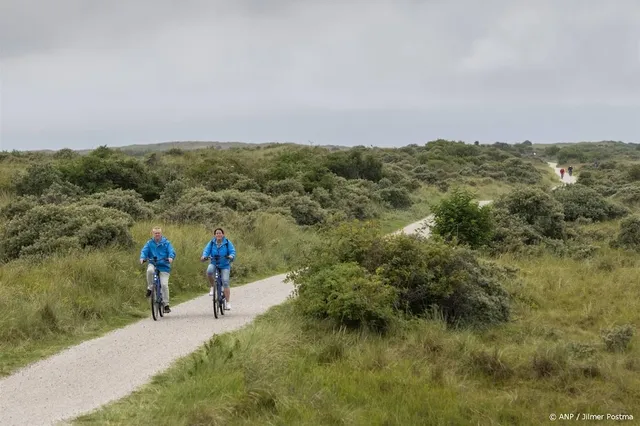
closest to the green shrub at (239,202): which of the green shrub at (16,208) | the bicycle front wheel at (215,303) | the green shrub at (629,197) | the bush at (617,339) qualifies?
the green shrub at (16,208)

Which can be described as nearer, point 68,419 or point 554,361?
point 68,419

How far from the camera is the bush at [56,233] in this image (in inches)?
613

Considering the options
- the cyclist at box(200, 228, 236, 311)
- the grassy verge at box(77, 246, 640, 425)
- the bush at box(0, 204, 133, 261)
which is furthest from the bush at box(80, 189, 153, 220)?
the grassy verge at box(77, 246, 640, 425)

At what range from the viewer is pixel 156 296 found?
12.3 metres

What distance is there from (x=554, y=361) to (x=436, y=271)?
11.1ft

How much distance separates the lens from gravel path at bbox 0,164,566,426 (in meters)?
7.47

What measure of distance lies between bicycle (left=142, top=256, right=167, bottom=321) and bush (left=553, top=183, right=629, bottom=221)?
73.2 ft

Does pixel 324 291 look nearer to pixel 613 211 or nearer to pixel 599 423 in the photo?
pixel 599 423

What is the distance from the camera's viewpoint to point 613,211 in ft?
98.3

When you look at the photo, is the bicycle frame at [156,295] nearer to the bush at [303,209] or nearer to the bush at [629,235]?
the bush at [303,209]

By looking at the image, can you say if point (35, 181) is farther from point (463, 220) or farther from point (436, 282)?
point (436, 282)

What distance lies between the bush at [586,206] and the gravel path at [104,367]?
20.9 meters

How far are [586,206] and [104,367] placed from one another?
2608 centimetres

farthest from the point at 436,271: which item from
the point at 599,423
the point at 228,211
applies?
the point at 228,211
